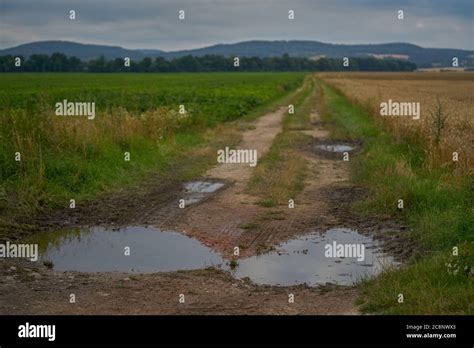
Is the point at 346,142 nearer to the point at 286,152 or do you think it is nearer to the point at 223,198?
the point at 286,152

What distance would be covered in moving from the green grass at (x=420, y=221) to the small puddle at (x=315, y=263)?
0.56 m

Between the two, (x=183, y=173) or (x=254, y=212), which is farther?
(x=183, y=173)

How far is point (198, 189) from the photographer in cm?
1330

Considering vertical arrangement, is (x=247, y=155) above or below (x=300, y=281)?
above

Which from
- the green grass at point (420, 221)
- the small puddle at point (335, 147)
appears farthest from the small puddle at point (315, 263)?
the small puddle at point (335, 147)

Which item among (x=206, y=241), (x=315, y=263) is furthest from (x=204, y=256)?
(x=315, y=263)

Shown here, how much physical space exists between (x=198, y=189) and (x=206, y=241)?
12.6ft

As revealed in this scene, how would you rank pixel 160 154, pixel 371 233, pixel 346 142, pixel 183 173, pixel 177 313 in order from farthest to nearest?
pixel 346 142 < pixel 160 154 < pixel 183 173 < pixel 371 233 < pixel 177 313

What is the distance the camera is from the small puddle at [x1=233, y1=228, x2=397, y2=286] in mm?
7965

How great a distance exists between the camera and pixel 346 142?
814 inches

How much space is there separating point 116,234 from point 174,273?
89.1 inches

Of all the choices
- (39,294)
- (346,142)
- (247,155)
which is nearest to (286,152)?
(247,155)

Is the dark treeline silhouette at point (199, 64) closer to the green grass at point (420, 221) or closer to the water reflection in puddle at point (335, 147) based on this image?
the water reflection in puddle at point (335, 147)
